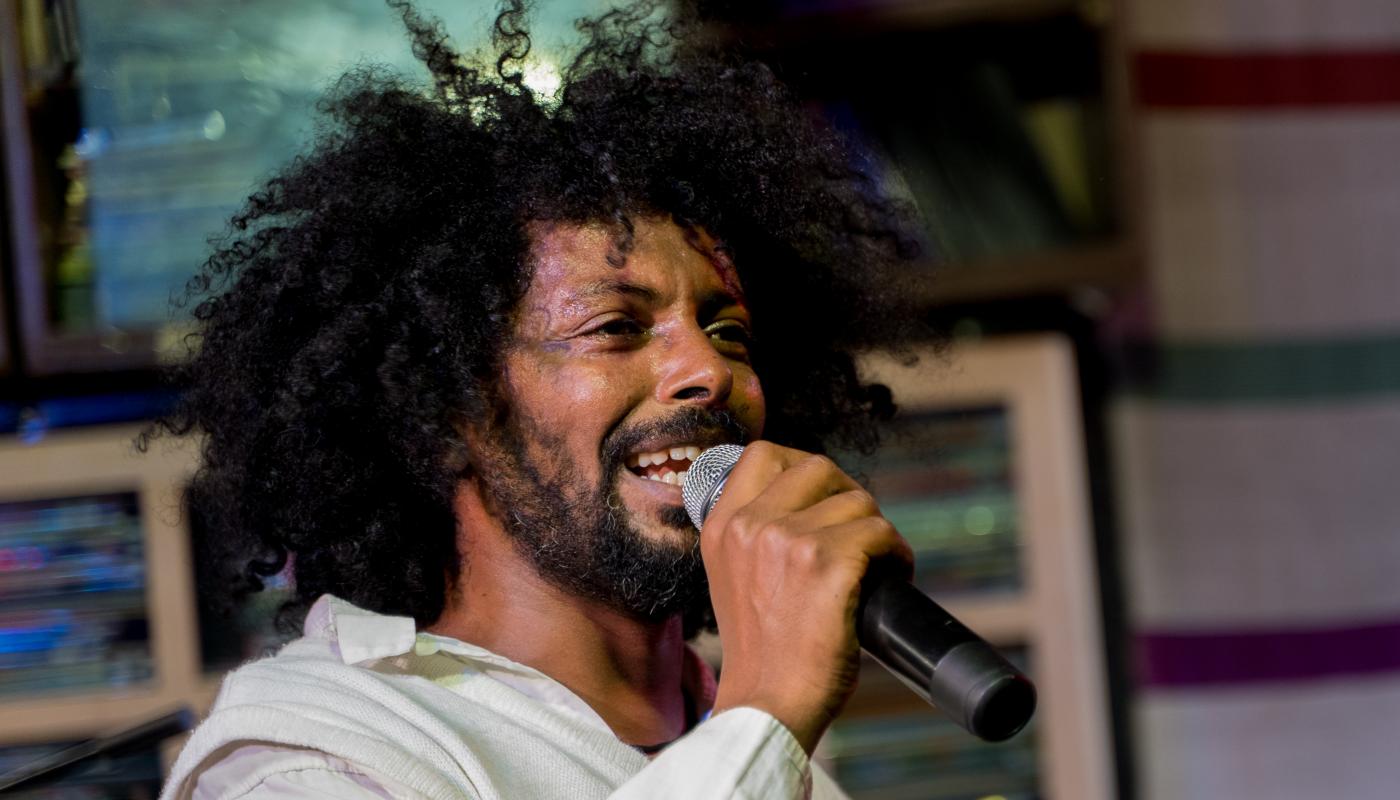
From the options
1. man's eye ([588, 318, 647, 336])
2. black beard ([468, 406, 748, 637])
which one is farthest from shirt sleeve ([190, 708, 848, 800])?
man's eye ([588, 318, 647, 336])

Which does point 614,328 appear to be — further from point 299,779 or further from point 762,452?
point 299,779

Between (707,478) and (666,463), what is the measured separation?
5.4 inches

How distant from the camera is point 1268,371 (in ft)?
9.53

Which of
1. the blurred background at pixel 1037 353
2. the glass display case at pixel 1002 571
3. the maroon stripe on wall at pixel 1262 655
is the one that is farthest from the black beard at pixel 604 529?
the maroon stripe on wall at pixel 1262 655

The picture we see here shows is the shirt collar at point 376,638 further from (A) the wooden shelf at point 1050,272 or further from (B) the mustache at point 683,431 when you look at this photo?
(A) the wooden shelf at point 1050,272

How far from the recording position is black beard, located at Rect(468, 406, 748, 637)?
133cm

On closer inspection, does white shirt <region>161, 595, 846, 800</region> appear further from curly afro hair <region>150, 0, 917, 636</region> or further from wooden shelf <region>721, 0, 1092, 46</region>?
wooden shelf <region>721, 0, 1092, 46</region>

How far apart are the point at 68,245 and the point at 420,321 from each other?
1225 mm

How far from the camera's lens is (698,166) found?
156 centimetres

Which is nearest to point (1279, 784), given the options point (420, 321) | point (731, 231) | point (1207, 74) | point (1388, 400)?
point (1388, 400)

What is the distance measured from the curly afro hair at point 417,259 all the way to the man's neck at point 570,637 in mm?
64

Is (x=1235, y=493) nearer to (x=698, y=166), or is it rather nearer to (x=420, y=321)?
Result: (x=698, y=166)

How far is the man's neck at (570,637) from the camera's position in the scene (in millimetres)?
1408

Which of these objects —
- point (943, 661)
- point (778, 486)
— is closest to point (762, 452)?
point (778, 486)
